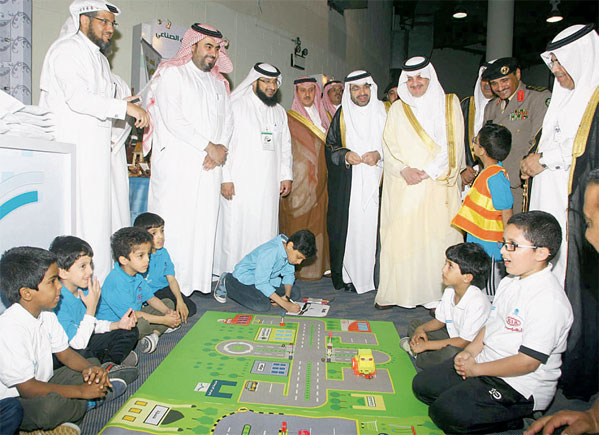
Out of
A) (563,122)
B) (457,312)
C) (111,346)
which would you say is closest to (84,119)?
(111,346)

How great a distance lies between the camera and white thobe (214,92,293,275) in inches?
157

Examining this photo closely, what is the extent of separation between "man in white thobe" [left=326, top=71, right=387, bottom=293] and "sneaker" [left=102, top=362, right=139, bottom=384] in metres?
2.18

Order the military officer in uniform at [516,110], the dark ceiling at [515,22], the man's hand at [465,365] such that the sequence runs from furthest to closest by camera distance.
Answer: the dark ceiling at [515,22]
the military officer in uniform at [516,110]
the man's hand at [465,365]

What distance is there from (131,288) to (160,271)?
528mm

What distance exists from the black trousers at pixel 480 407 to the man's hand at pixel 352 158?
2309mm

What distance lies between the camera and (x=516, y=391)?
5.71 feet

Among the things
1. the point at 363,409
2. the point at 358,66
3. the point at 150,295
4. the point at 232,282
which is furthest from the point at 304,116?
the point at 358,66

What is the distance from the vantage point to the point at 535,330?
166 centimetres

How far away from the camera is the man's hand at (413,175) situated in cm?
333

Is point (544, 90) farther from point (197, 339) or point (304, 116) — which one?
point (197, 339)

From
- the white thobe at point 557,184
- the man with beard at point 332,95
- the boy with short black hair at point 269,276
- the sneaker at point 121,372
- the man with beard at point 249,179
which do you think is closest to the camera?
the sneaker at point 121,372

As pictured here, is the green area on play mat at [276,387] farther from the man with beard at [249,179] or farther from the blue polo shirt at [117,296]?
the man with beard at [249,179]

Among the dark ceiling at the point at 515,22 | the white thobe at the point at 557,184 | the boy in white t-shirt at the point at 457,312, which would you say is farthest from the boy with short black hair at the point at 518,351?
the dark ceiling at the point at 515,22

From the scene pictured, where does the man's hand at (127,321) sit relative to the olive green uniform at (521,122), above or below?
below
